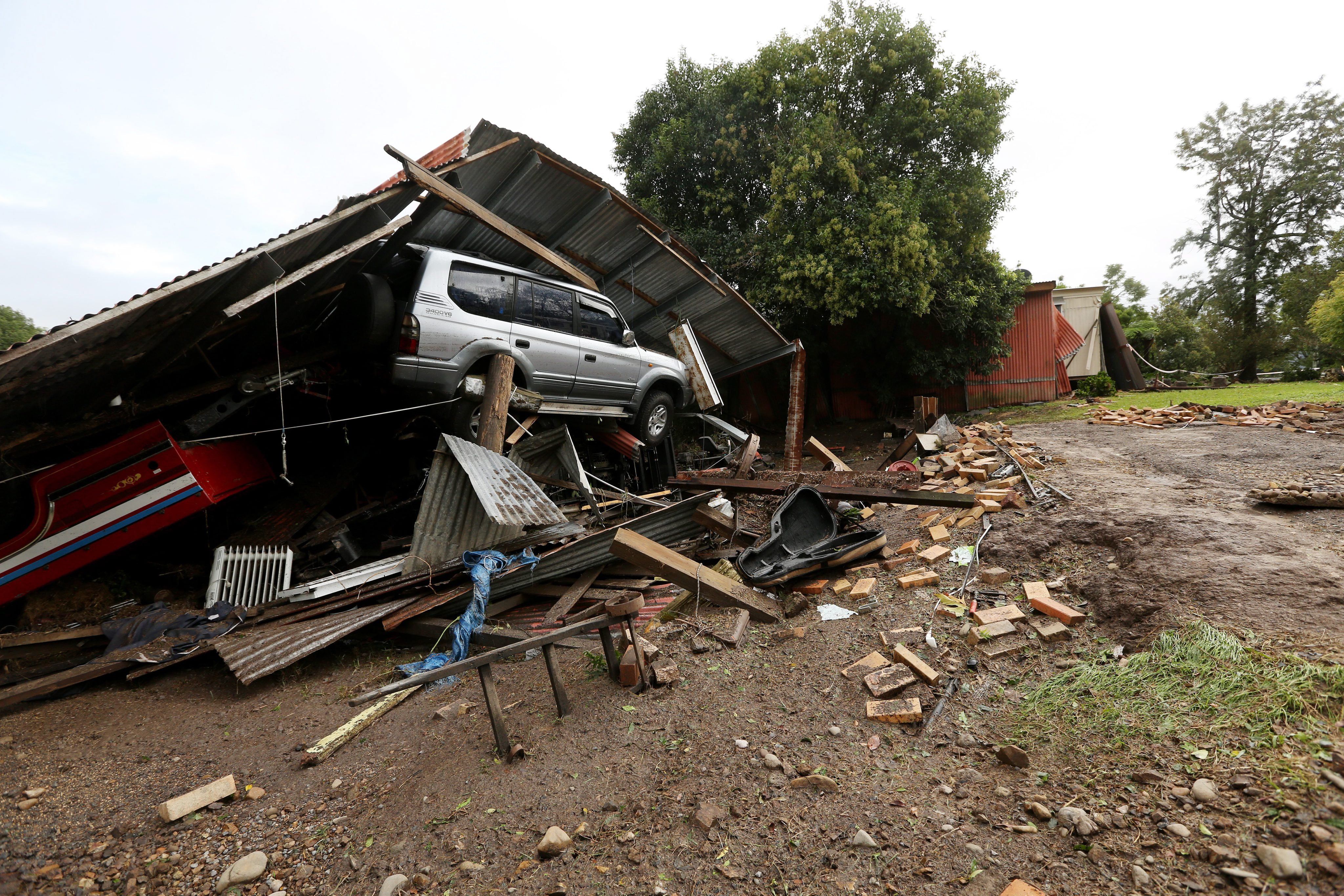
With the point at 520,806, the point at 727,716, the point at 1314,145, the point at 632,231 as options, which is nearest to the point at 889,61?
the point at 632,231

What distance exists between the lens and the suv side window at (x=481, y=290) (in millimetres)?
5316

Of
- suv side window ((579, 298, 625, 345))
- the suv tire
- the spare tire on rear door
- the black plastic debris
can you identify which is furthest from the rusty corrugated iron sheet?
suv side window ((579, 298, 625, 345))

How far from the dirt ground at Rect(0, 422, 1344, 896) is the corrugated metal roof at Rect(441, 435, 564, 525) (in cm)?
123

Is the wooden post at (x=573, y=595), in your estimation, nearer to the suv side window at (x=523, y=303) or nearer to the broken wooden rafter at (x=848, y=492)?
the broken wooden rafter at (x=848, y=492)

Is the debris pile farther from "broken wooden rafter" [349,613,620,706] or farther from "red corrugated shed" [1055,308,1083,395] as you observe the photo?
"red corrugated shed" [1055,308,1083,395]

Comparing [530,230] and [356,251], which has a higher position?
[530,230]

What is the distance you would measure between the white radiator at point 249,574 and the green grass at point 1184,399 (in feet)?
43.8

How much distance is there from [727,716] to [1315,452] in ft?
25.8

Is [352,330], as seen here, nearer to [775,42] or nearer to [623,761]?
[623,761]

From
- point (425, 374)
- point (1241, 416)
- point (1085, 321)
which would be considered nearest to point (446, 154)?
point (425, 374)

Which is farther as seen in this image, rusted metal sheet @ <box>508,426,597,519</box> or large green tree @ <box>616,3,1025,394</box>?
large green tree @ <box>616,3,1025,394</box>

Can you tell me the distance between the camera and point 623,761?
2723mm

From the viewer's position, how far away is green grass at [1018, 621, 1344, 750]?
2188 mm

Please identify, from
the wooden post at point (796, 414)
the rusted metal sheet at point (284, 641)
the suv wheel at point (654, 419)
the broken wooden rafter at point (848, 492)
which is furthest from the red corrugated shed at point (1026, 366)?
the rusted metal sheet at point (284, 641)
